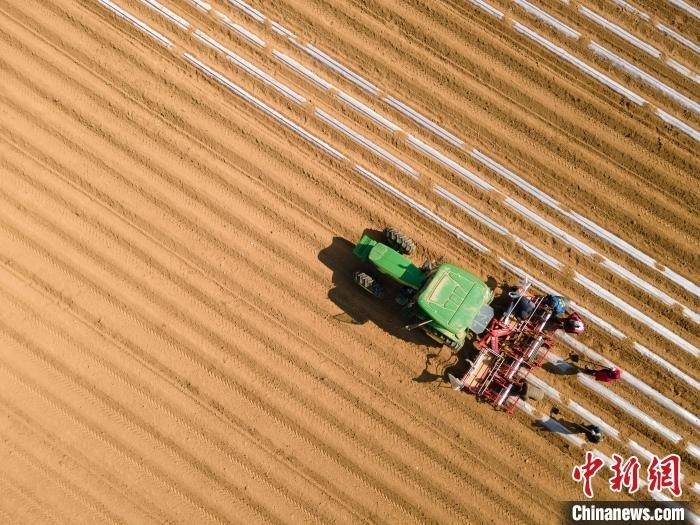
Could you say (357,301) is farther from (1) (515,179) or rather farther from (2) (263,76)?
(2) (263,76)

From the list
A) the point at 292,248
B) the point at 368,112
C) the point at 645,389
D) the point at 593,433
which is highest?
the point at 368,112

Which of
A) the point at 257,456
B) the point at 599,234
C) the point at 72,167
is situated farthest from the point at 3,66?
the point at 599,234

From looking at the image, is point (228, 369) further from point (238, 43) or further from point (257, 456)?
point (238, 43)

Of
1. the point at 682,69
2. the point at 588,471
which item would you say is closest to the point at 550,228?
the point at 682,69

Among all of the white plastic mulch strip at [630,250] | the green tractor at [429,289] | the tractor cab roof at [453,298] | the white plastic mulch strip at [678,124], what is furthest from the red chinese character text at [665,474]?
the white plastic mulch strip at [678,124]

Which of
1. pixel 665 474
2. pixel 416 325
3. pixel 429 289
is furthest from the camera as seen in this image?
pixel 665 474

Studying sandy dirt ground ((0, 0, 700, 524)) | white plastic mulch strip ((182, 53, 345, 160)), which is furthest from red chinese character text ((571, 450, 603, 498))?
white plastic mulch strip ((182, 53, 345, 160))
